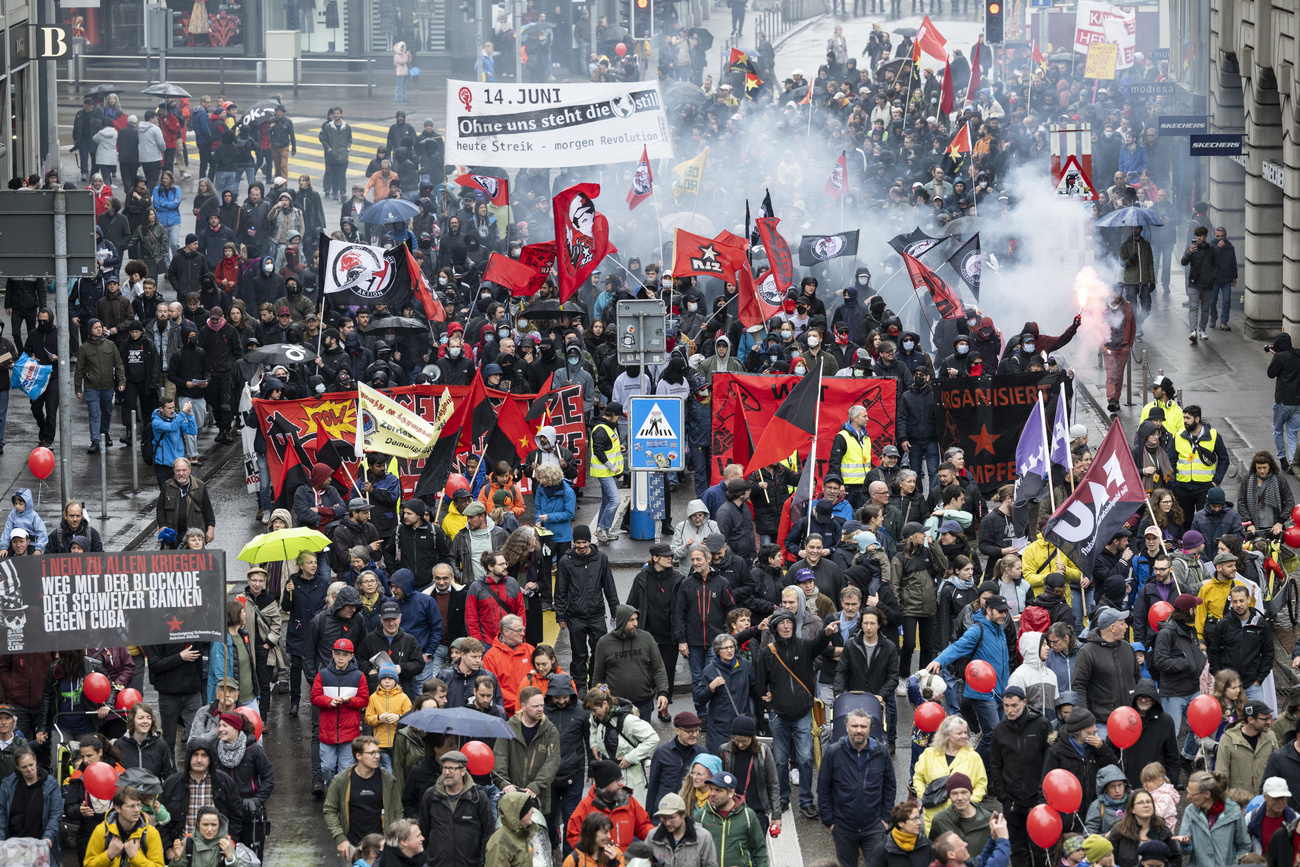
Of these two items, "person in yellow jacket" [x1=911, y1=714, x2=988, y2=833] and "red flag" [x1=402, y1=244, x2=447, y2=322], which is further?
"red flag" [x1=402, y1=244, x2=447, y2=322]

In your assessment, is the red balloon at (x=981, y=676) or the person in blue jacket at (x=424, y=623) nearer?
the red balloon at (x=981, y=676)

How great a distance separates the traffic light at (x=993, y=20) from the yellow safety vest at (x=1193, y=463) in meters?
28.2

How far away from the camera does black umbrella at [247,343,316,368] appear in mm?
22172

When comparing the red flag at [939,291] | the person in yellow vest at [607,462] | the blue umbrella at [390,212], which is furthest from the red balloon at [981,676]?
the blue umbrella at [390,212]

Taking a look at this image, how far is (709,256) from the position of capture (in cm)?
2498

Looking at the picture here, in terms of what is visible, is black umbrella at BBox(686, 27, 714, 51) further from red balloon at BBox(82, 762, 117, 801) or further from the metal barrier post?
red balloon at BBox(82, 762, 117, 801)

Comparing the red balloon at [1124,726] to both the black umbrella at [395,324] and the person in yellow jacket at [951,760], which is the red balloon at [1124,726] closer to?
the person in yellow jacket at [951,760]

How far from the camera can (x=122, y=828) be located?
12250 mm

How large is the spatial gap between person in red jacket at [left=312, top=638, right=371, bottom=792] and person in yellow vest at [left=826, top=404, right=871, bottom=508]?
6.49 metres

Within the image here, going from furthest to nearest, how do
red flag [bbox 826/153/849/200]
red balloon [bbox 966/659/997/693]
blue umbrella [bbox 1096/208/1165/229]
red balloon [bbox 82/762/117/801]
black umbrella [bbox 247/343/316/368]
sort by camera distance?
red flag [bbox 826/153/849/200], blue umbrella [bbox 1096/208/1165/229], black umbrella [bbox 247/343/316/368], red balloon [bbox 966/659/997/693], red balloon [bbox 82/762/117/801]

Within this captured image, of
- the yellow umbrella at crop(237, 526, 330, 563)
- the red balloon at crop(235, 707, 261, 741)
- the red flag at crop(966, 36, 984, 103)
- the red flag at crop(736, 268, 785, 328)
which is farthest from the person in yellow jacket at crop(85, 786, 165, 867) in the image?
the red flag at crop(966, 36, 984, 103)

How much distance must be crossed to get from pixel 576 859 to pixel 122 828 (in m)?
2.83

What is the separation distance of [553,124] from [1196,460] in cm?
1358

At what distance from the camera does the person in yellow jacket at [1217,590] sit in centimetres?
1550
